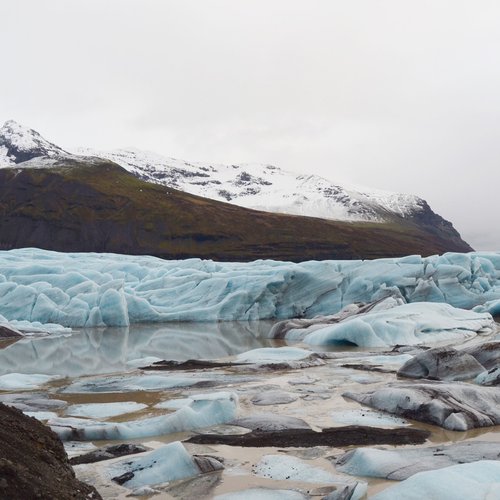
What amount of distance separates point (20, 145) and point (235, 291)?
131368 mm

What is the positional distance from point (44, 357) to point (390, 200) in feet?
603

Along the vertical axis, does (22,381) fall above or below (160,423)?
below

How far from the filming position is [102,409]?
26.1 ft

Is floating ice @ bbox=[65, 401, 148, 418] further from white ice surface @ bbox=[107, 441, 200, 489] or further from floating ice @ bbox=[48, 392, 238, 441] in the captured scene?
white ice surface @ bbox=[107, 441, 200, 489]

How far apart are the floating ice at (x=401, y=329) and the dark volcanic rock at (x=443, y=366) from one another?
18.4 ft

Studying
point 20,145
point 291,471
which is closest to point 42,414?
point 291,471

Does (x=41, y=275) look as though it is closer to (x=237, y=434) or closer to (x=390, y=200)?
(x=237, y=434)

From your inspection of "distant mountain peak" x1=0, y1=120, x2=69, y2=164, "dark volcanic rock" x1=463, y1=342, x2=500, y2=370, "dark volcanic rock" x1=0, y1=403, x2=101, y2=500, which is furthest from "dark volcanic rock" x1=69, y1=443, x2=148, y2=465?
"distant mountain peak" x1=0, y1=120, x2=69, y2=164

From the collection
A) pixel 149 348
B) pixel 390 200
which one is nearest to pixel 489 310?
pixel 149 348

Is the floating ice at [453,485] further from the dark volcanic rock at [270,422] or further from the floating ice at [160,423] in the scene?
the floating ice at [160,423]

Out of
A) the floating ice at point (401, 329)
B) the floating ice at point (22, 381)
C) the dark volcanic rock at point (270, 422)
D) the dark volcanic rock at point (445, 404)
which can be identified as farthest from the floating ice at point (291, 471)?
the floating ice at point (401, 329)

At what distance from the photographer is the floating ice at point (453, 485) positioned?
396 cm

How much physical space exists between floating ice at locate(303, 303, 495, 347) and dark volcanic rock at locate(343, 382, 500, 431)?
7.83 meters

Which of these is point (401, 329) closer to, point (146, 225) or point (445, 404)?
point (445, 404)
